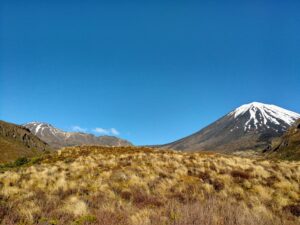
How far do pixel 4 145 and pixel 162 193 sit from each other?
66.6m

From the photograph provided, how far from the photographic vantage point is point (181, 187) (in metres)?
14.3

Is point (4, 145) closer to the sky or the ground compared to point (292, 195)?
closer to the sky

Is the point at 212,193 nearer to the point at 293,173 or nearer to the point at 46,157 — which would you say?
the point at 293,173

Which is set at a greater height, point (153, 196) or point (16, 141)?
point (16, 141)

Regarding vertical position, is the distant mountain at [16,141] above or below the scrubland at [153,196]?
above

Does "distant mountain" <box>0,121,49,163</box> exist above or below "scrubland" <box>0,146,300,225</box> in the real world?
above

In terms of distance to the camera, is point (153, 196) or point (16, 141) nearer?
point (153, 196)

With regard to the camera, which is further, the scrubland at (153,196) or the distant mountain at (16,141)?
the distant mountain at (16,141)

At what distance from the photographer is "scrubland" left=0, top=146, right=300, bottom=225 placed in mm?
8656

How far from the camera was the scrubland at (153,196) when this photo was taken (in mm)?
8656

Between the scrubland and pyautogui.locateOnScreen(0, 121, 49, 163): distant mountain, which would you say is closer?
the scrubland

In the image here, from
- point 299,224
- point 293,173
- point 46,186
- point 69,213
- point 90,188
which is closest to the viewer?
point 299,224

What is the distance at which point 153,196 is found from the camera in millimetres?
12125

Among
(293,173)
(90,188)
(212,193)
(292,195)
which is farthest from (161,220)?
(293,173)
